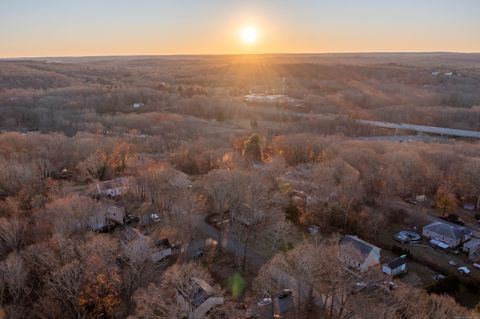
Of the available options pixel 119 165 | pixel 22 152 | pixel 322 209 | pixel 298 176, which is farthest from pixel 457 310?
pixel 22 152

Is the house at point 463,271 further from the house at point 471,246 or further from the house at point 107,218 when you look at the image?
the house at point 107,218

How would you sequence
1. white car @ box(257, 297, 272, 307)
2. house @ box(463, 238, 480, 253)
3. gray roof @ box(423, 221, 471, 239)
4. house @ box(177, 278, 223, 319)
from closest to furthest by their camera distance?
house @ box(177, 278, 223, 319), white car @ box(257, 297, 272, 307), house @ box(463, 238, 480, 253), gray roof @ box(423, 221, 471, 239)

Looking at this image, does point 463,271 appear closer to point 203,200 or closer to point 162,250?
point 203,200

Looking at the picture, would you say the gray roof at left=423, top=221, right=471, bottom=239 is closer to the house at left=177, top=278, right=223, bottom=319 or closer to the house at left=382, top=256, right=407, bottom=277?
the house at left=382, top=256, right=407, bottom=277

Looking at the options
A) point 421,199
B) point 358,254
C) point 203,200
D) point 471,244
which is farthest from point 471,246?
point 203,200

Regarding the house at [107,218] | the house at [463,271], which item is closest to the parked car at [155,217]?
the house at [107,218]

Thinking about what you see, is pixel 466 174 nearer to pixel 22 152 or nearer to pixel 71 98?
pixel 22 152

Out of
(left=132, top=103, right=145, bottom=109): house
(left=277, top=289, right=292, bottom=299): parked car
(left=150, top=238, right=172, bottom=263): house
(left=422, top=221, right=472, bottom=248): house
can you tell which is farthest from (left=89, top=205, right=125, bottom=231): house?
(left=132, top=103, right=145, bottom=109): house
